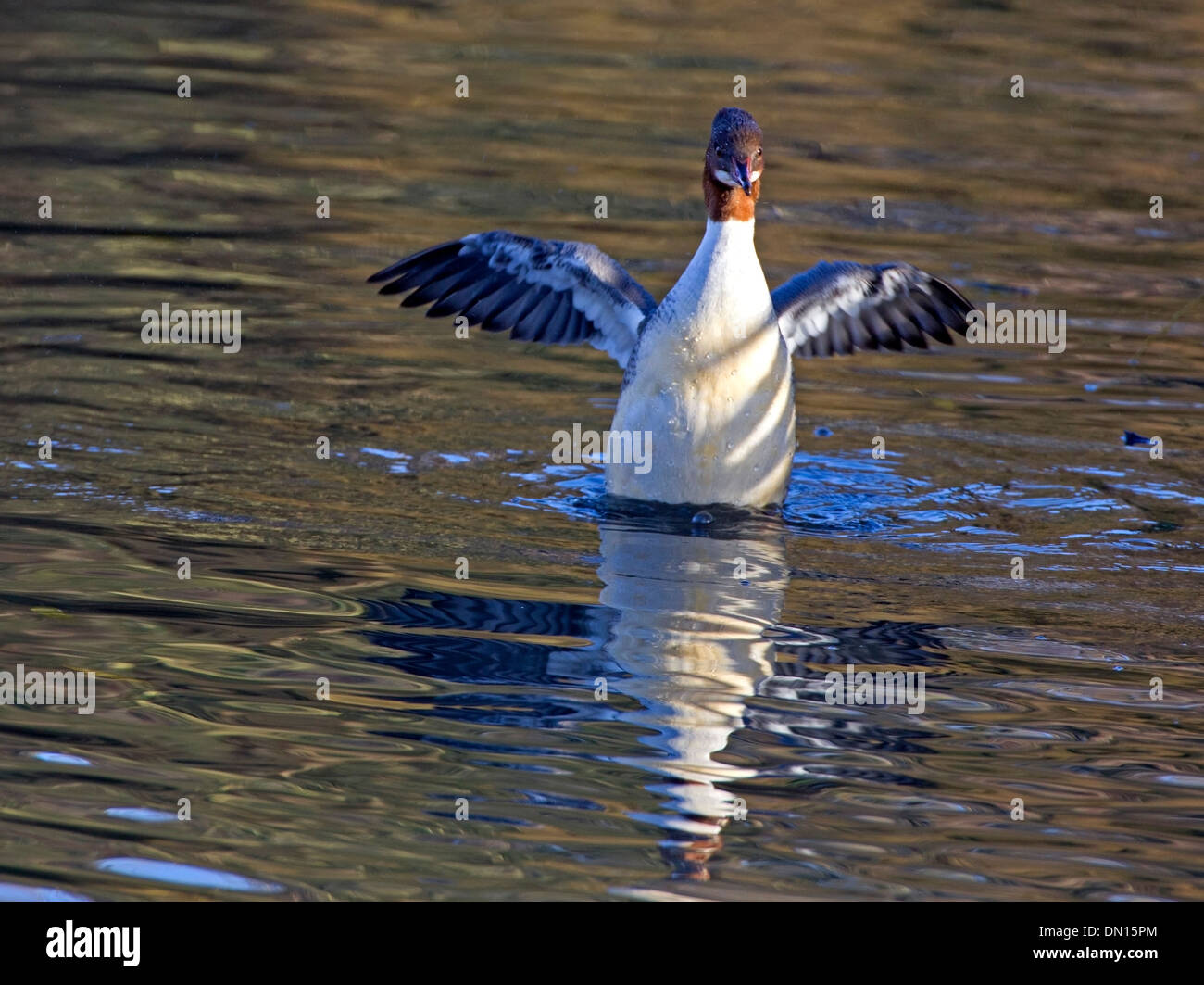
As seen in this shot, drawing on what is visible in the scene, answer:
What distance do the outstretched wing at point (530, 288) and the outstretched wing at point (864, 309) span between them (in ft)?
2.51

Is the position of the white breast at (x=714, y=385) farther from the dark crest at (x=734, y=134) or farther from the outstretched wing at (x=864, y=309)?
the outstretched wing at (x=864, y=309)

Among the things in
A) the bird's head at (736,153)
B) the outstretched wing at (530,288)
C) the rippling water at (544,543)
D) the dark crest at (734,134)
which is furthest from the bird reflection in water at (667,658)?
the dark crest at (734,134)

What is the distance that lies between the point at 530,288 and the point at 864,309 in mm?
1603

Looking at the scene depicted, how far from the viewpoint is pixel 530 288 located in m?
8.30

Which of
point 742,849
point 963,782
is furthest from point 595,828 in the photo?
point 963,782

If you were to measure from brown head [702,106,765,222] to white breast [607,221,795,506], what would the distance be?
0.06 metres

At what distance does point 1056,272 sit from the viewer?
12227mm

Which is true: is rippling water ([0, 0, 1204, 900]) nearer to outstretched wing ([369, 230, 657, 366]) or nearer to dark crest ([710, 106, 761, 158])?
outstretched wing ([369, 230, 657, 366])

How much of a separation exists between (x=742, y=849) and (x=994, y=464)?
4.36m

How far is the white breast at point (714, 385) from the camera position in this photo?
7398 millimetres

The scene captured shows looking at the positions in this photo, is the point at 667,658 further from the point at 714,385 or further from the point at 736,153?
the point at 736,153

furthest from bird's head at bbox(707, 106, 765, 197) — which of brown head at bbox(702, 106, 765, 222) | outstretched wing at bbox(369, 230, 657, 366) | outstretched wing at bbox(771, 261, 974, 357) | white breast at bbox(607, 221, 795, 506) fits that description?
outstretched wing at bbox(771, 261, 974, 357)

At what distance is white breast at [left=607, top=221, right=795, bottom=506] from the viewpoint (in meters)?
7.40
